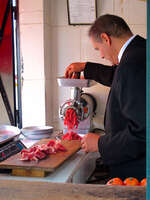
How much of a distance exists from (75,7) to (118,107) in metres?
1.40

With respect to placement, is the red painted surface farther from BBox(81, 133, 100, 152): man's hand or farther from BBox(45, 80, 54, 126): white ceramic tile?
BBox(81, 133, 100, 152): man's hand

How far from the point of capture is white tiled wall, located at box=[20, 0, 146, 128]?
2.53 metres

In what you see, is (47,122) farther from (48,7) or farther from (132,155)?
(132,155)

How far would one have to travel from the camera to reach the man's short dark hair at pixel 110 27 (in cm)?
158

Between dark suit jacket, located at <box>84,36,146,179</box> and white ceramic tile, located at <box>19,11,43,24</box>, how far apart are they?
4.09 ft

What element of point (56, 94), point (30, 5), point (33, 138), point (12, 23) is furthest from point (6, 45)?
point (33, 138)

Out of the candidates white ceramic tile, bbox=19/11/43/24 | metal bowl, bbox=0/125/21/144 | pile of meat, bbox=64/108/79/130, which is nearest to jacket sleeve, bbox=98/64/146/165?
metal bowl, bbox=0/125/21/144

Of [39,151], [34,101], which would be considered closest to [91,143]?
[39,151]

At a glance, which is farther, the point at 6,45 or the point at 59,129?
the point at 59,129

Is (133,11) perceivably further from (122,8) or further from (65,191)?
Answer: (65,191)

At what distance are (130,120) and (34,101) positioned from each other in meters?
1.38

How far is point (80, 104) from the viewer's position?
7.25 feet

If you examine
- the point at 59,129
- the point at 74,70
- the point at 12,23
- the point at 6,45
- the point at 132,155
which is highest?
the point at 12,23

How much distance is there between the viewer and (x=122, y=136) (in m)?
1.40
